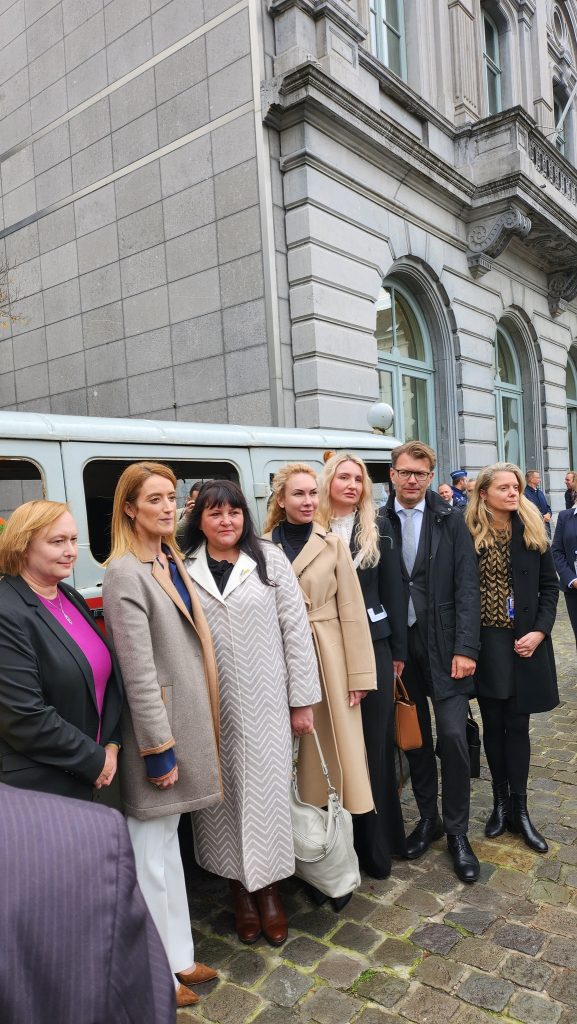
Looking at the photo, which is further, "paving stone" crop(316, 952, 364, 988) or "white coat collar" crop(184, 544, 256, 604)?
"white coat collar" crop(184, 544, 256, 604)

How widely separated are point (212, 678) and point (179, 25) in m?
10.8

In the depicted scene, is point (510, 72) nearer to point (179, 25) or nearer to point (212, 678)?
point (179, 25)

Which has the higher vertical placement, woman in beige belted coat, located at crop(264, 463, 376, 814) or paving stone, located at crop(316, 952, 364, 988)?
woman in beige belted coat, located at crop(264, 463, 376, 814)

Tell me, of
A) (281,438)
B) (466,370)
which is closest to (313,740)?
(281,438)

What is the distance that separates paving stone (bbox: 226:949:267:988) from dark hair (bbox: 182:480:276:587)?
59.8 inches

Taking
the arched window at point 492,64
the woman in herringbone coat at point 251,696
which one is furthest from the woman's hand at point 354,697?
the arched window at point 492,64

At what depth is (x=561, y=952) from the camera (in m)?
2.74

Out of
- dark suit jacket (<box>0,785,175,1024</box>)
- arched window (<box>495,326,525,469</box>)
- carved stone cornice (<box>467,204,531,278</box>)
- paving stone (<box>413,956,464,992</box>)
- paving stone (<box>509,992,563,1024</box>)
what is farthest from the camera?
arched window (<box>495,326,525,469</box>)

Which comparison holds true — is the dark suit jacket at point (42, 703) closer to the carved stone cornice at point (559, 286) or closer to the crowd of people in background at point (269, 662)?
the crowd of people in background at point (269, 662)

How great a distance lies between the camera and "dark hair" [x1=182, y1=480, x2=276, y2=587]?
300 centimetres

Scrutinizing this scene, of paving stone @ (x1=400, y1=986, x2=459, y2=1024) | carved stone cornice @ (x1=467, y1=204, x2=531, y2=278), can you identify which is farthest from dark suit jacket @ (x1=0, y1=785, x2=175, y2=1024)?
carved stone cornice @ (x1=467, y1=204, x2=531, y2=278)

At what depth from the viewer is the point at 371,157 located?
10125 mm

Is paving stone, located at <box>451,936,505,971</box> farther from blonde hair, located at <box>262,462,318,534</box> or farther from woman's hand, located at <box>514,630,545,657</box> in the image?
blonde hair, located at <box>262,462,318,534</box>

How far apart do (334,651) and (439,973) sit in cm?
132
